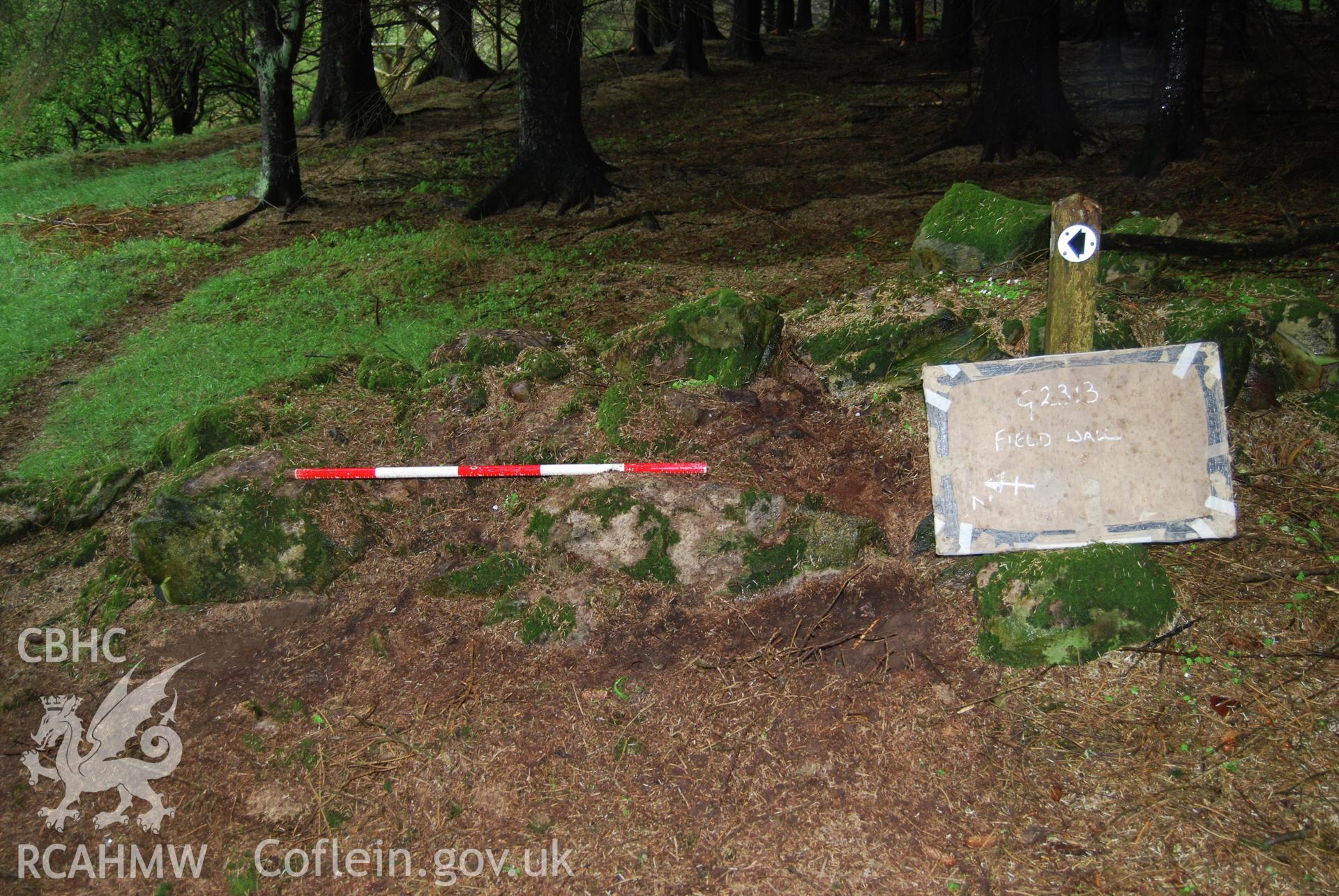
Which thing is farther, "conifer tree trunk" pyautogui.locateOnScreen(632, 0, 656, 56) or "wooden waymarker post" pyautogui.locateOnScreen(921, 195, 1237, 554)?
"conifer tree trunk" pyautogui.locateOnScreen(632, 0, 656, 56)

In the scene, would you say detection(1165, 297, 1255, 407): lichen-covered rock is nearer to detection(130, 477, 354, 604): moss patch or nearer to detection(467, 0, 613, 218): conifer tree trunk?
detection(130, 477, 354, 604): moss patch

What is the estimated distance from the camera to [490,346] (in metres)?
5.32

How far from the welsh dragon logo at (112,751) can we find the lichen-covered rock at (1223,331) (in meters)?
5.11

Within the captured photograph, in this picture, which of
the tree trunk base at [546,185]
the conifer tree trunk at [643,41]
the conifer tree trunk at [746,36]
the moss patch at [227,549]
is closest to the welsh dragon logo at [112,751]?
the moss patch at [227,549]

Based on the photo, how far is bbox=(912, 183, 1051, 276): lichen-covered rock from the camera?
4.87 metres

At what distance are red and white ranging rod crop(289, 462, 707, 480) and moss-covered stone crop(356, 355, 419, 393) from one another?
0.84 metres

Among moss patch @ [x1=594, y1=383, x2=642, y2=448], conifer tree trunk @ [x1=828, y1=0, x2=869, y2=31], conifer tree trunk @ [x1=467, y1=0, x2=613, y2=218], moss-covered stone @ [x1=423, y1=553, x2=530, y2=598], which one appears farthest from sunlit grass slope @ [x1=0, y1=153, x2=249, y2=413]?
conifer tree trunk @ [x1=828, y1=0, x2=869, y2=31]

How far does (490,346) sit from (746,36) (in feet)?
49.3

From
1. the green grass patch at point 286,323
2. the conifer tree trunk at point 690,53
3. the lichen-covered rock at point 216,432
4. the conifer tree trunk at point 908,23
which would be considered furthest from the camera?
the conifer tree trunk at point 908,23

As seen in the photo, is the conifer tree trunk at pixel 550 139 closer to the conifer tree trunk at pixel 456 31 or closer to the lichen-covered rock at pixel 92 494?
the conifer tree trunk at pixel 456 31

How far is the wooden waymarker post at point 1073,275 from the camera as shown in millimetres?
3428

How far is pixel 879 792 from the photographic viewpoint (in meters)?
3.14

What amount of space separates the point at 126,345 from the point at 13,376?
83 centimetres

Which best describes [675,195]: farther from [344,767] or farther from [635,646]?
[344,767]
